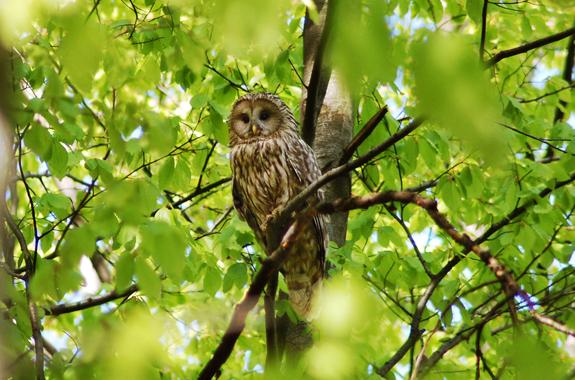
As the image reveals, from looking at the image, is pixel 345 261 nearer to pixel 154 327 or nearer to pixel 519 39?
pixel 154 327

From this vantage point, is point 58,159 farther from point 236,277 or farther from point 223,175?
point 223,175

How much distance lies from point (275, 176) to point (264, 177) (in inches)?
3.4

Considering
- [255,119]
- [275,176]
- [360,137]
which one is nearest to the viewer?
[360,137]

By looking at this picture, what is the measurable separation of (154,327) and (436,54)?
2.83 feet

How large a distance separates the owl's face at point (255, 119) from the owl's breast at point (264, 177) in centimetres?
14

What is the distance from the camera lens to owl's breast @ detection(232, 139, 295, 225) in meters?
5.29

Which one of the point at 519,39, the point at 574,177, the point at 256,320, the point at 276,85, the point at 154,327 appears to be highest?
the point at 519,39

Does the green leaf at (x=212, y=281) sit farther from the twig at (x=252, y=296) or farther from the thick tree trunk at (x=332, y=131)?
the twig at (x=252, y=296)

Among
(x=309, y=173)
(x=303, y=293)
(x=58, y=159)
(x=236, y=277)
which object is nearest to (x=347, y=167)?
(x=236, y=277)

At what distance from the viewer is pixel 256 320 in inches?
222

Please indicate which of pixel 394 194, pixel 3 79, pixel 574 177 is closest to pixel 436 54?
pixel 394 194

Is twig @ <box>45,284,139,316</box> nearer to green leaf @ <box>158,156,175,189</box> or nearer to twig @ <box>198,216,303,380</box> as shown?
green leaf @ <box>158,156,175,189</box>

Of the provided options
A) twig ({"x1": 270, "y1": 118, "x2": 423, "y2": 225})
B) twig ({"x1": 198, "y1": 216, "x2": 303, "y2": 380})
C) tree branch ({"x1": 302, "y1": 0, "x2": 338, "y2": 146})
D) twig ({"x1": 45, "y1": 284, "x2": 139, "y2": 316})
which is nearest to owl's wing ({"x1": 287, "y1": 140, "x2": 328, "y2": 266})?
tree branch ({"x1": 302, "y1": 0, "x2": 338, "y2": 146})

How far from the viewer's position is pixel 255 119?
18.3 feet
